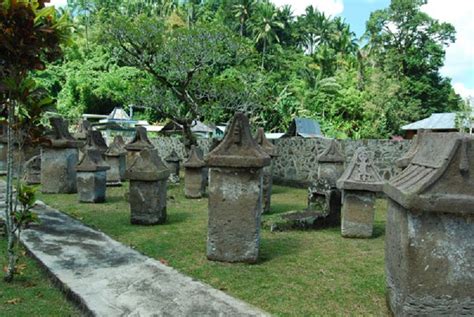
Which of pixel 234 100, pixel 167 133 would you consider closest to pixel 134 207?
pixel 234 100

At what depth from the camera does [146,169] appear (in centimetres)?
828

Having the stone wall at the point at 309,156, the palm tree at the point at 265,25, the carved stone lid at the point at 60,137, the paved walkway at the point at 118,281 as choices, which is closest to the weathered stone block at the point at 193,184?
the carved stone lid at the point at 60,137

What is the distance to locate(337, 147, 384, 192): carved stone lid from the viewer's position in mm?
7547

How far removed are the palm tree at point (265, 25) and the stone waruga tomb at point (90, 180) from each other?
3541 centimetres

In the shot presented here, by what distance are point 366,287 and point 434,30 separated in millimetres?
36655

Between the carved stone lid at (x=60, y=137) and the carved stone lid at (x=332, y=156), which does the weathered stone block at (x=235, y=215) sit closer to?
the carved stone lid at (x=332, y=156)

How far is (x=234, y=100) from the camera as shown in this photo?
645 inches

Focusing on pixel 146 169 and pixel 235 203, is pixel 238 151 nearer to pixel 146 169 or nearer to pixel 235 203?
pixel 235 203

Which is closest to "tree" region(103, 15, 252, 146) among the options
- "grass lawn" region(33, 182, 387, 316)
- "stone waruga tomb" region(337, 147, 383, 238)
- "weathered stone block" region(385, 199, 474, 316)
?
"grass lawn" region(33, 182, 387, 316)

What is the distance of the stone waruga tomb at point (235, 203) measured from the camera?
566 centimetres

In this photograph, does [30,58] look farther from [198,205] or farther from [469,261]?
[198,205]

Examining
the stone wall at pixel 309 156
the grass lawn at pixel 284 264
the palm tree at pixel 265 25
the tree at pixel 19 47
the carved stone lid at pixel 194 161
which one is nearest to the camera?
the grass lawn at pixel 284 264

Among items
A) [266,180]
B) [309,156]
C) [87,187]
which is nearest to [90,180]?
[87,187]

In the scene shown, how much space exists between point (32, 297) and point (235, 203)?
8.33ft
